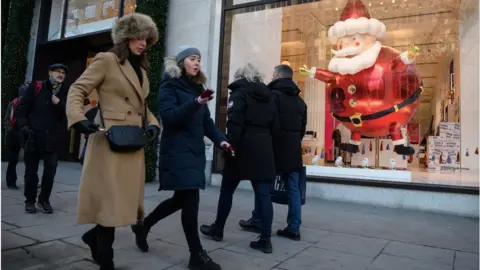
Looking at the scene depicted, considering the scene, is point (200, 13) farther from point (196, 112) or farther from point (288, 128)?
point (196, 112)

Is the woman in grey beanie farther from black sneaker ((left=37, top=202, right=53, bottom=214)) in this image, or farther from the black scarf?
black sneaker ((left=37, top=202, right=53, bottom=214))

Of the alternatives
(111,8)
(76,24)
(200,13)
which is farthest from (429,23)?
(76,24)

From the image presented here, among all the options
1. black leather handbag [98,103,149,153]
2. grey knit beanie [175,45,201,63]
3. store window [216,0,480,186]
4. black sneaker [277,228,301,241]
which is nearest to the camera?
black leather handbag [98,103,149,153]

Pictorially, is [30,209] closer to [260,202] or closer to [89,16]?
[260,202]

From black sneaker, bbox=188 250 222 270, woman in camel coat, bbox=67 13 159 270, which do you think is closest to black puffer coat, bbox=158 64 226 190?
woman in camel coat, bbox=67 13 159 270

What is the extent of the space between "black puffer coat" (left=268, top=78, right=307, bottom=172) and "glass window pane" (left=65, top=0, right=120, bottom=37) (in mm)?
7266

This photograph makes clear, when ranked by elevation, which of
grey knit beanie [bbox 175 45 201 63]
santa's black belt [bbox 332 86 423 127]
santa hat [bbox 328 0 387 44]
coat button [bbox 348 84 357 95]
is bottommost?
grey knit beanie [bbox 175 45 201 63]

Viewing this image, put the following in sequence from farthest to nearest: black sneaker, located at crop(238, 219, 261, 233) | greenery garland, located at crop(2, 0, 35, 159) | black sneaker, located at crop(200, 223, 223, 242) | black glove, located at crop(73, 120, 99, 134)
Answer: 1. greenery garland, located at crop(2, 0, 35, 159)
2. black sneaker, located at crop(238, 219, 261, 233)
3. black sneaker, located at crop(200, 223, 223, 242)
4. black glove, located at crop(73, 120, 99, 134)

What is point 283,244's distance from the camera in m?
3.93

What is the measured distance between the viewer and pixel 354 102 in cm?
729

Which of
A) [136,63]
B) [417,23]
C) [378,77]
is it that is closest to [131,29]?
[136,63]

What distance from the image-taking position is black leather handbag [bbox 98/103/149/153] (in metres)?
2.60

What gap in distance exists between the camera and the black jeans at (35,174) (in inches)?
193

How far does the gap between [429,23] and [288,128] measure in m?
5.17
